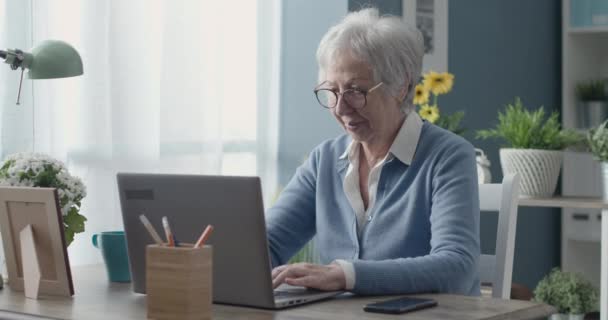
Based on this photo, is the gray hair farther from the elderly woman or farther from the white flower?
the white flower

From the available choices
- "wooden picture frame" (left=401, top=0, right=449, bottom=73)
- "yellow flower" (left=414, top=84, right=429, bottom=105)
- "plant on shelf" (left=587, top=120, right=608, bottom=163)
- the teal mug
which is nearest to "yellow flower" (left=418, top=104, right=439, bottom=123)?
"yellow flower" (left=414, top=84, right=429, bottom=105)

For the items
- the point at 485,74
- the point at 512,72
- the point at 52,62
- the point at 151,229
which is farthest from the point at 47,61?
the point at 512,72

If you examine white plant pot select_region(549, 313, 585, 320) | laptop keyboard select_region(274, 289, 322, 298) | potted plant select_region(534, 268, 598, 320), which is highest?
laptop keyboard select_region(274, 289, 322, 298)

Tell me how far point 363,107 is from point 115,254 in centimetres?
61

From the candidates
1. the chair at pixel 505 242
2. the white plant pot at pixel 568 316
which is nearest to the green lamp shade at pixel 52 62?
the chair at pixel 505 242

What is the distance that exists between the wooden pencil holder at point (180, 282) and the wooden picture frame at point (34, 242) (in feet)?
1.06

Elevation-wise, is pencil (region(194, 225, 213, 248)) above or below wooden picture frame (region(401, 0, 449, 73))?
below

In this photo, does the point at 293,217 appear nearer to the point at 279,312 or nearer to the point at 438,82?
the point at 279,312

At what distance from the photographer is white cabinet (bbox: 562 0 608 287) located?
16.2 ft

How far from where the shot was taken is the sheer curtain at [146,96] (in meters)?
2.92

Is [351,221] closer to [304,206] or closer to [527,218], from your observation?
[304,206]

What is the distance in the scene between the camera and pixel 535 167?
3.60 m

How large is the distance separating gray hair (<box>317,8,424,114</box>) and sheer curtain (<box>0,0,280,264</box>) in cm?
106

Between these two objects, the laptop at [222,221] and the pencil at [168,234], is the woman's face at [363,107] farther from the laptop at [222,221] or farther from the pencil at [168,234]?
the pencil at [168,234]
